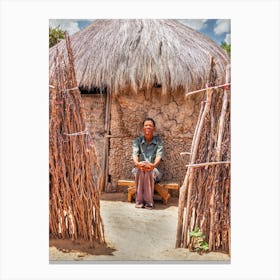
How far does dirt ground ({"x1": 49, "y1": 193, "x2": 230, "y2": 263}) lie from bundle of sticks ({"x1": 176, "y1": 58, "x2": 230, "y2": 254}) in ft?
0.80

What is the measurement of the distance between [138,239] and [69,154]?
1.20 metres

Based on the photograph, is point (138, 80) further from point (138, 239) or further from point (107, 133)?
point (138, 239)

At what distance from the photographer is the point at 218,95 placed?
14.0ft

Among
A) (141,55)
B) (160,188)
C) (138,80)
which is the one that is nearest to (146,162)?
(160,188)

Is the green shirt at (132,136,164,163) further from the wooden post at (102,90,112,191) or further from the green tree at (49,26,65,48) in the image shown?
the green tree at (49,26,65,48)

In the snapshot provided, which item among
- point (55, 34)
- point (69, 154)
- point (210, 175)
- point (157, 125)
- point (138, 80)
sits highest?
point (55, 34)

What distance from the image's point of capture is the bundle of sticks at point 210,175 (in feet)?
13.8

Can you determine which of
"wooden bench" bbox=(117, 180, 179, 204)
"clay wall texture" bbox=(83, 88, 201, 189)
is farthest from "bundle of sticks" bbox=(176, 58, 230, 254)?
"clay wall texture" bbox=(83, 88, 201, 189)

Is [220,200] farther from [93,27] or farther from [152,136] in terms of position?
[93,27]

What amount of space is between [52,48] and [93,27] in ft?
2.63

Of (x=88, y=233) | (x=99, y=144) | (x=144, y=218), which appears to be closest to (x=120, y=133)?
(x=99, y=144)

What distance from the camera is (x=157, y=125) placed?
18.7 feet

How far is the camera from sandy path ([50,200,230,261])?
435cm

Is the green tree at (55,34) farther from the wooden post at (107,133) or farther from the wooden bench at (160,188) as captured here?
the wooden bench at (160,188)
